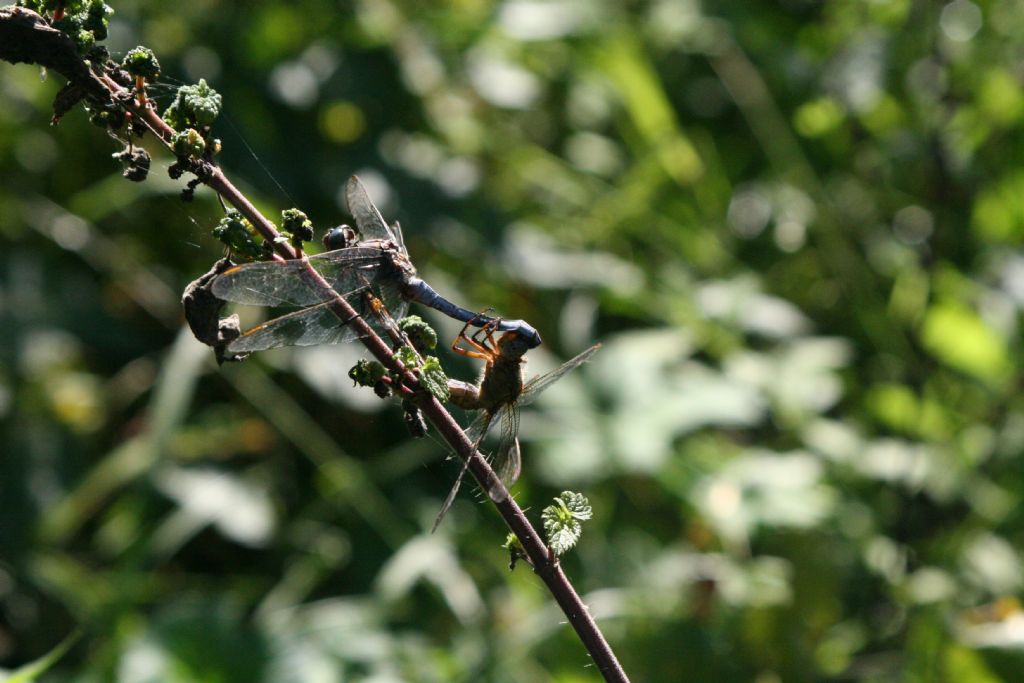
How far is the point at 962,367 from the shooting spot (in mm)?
2307

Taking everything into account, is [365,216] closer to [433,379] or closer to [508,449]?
[508,449]

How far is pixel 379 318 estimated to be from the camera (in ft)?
2.91

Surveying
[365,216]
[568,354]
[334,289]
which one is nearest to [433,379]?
[334,289]

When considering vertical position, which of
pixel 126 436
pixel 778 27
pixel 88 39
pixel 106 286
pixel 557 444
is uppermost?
pixel 88 39

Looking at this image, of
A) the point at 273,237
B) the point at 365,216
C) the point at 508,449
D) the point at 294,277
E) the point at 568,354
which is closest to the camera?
the point at 273,237

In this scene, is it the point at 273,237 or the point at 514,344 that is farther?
the point at 514,344

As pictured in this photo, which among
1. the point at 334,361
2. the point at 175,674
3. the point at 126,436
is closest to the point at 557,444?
the point at 334,361

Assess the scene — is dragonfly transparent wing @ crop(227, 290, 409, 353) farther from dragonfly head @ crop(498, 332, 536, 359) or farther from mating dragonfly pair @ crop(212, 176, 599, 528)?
dragonfly head @ crop(498, 332, 536, 359)

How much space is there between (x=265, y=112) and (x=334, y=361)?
653 mm

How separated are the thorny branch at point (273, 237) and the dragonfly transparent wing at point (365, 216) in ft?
1.36

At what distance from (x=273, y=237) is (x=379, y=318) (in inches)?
7.8

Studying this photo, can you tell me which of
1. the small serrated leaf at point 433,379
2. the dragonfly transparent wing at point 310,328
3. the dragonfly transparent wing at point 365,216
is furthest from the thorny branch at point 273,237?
the dragonfly transparent wing at point 365,216

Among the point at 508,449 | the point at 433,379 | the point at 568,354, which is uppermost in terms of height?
the point at 433,379

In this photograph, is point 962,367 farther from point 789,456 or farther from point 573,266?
point 573,266
